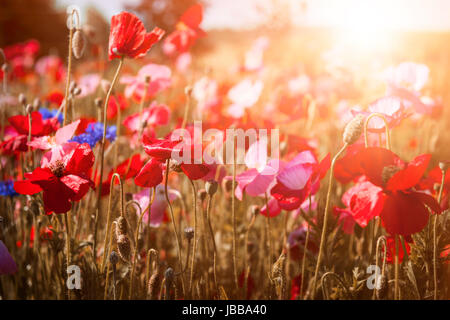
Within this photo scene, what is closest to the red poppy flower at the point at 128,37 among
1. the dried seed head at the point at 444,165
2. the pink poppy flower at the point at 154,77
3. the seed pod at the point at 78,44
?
the seed pod at the point at 78,44

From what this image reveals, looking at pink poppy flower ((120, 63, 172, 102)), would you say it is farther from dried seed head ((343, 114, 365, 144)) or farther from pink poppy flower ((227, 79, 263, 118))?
dried seed head ((343, 114, 365, 144))

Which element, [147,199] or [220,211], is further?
[220,211]

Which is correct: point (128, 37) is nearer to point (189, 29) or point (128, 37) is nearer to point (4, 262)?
point (4, 262)

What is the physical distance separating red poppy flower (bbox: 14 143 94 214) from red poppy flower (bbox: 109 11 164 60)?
0.60 ft

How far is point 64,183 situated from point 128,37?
0.92 feet

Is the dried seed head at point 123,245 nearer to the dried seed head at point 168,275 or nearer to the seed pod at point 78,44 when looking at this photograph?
the dried seed head at point 168,275

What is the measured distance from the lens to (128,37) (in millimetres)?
734

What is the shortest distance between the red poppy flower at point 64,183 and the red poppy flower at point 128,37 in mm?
183

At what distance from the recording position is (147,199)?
934mm

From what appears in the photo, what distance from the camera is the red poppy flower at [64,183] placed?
69 cm

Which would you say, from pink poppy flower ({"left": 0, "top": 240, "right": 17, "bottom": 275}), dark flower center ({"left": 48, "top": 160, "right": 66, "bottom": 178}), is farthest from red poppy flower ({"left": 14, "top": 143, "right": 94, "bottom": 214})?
pink poppy flower ({"left": 0, "top": 240, "right": 17, "bottom": 275})

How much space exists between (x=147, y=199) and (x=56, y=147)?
9.6 inches
